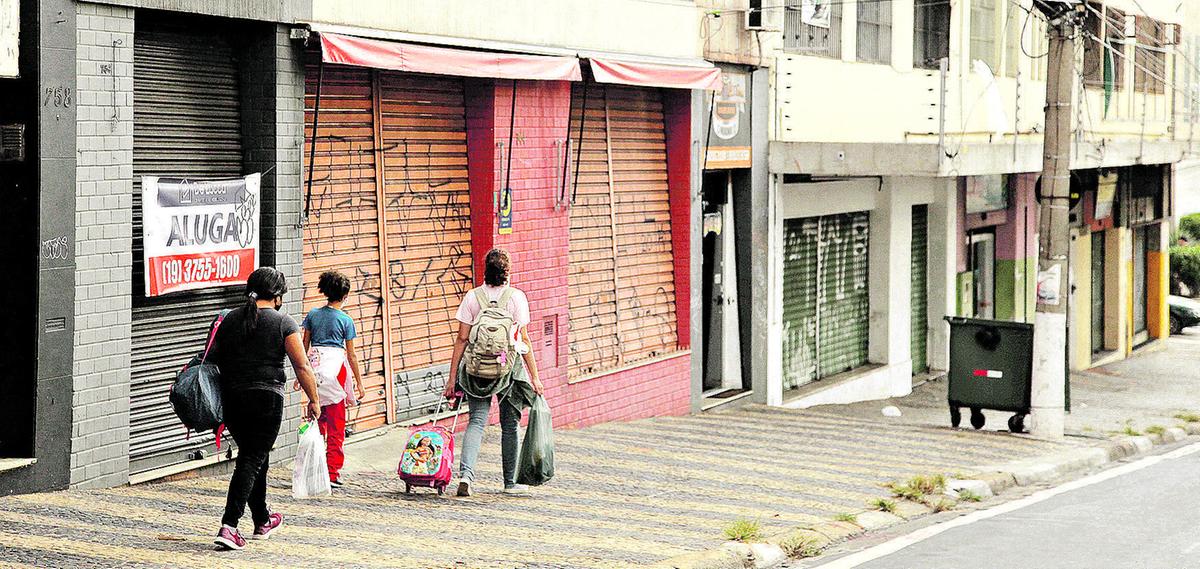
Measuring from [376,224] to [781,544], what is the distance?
4394 millimetres

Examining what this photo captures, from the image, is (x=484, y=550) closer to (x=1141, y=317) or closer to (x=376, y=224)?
(x=376, y=224)

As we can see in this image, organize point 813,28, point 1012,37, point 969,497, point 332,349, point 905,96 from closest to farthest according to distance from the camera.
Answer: point 332,349
point 969,497
point 813,28
point 905,96
point 1012,37

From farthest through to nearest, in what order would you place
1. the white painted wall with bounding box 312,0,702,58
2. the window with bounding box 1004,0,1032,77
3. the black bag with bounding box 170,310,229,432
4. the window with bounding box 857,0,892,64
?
the window with bounding box 1004,0,1032,77 → the window with bounding box 857,0,892,64 → the white painted wall with bounding box 312,0,702,58 → the black bag with bounding box 170,310,229,432

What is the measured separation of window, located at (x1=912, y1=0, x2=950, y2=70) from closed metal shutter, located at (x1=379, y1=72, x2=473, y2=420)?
10.6m

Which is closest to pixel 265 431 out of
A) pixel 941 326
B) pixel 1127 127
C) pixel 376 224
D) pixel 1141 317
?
pixel 376 224

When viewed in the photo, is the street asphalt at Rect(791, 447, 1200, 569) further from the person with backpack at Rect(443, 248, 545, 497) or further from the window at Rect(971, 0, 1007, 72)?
the window at Rect(971, 0, 1007, 72)

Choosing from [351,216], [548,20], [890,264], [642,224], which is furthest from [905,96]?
[351,216]

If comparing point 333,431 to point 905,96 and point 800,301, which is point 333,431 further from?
point 905,96

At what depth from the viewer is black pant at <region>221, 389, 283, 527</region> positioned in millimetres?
7891


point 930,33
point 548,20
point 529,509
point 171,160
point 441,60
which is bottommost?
point 529,509

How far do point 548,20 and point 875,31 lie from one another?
26.5 feet

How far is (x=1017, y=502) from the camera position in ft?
38.2

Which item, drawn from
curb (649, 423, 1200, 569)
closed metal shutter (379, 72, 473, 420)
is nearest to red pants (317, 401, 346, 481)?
closed metal shutter (379, 72, 473, 420)

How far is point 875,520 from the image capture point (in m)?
10.4
